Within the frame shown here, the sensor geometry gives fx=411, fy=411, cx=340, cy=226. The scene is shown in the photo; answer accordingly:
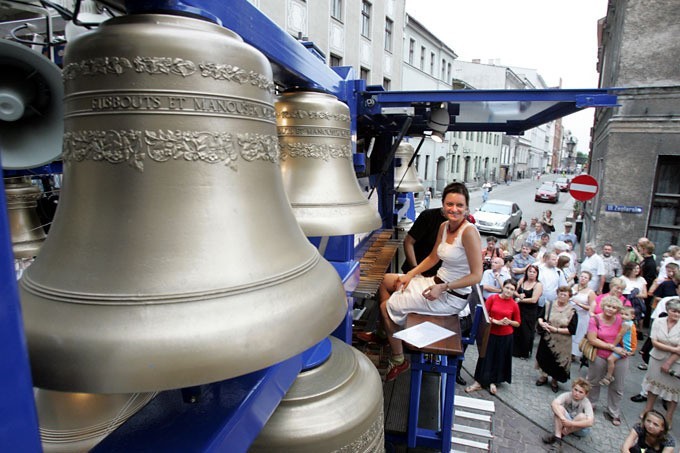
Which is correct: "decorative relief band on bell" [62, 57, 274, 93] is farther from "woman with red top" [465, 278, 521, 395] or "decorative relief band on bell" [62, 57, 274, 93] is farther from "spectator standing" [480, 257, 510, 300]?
"spectator standing" [480, 257, 510, 300]

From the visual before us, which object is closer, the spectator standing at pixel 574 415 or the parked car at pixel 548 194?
the spectator standing at pixel 574 415

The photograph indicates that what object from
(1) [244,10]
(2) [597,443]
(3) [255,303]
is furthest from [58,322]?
(2) [597,443]

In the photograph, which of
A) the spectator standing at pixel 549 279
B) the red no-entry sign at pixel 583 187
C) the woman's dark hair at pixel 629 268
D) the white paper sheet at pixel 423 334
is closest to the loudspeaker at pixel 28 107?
the white paper sheet at pixel 423 334

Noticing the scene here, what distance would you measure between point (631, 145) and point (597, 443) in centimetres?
827

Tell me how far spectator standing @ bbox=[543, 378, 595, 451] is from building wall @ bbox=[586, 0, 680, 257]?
286 inches

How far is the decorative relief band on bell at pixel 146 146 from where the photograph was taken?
955mm

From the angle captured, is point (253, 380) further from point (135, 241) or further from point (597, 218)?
point (597, 218)

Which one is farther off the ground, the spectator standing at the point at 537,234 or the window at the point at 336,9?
the window at the point at 336,9

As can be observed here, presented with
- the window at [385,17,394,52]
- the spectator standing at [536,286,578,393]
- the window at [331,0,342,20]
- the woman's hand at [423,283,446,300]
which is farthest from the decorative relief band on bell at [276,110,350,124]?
the window at [385,17,394,52]

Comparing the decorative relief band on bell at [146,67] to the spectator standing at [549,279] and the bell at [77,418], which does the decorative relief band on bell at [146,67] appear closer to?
the bell at [77,418]

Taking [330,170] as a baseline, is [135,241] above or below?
below

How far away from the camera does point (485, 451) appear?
4684mm

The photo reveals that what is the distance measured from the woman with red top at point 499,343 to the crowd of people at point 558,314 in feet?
0.05

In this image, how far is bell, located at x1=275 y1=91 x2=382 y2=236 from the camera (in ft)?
6.72
